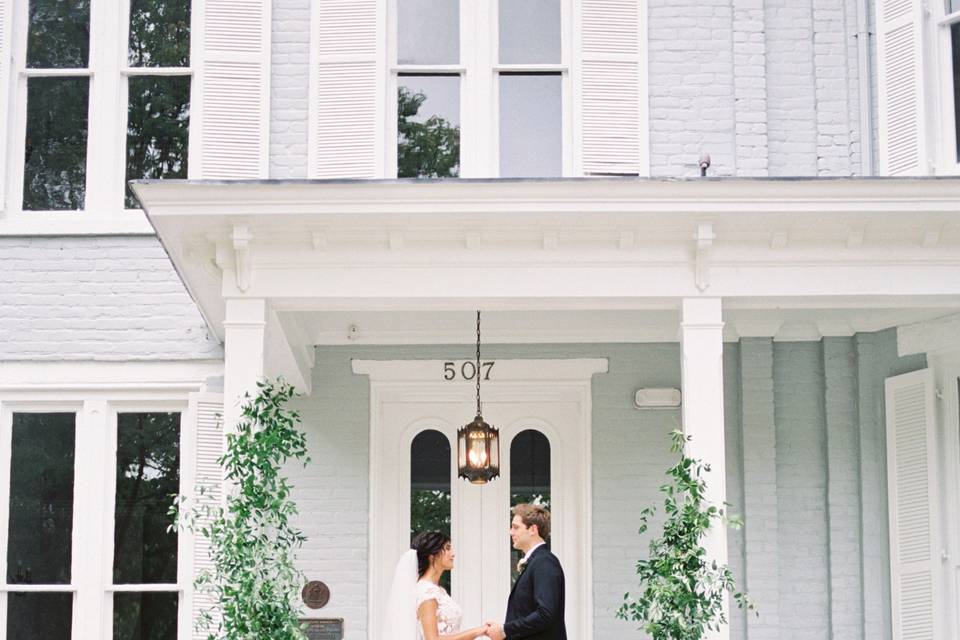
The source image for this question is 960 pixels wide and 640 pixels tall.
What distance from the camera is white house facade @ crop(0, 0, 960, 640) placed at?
28.6ft

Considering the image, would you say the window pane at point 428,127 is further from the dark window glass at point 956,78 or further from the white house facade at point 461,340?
the dark window glass at point 956,78

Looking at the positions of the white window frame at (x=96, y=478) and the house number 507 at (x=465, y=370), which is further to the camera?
the house number 507 at (x=465, y=370)

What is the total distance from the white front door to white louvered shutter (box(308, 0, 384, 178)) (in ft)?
4.32

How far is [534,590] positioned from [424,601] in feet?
2.02

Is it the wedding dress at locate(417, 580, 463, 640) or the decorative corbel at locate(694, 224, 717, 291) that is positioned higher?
the decorative corbel at locate(694, 224, 717, 291)

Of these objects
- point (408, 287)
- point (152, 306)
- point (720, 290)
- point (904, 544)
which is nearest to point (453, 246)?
point (408, 287)

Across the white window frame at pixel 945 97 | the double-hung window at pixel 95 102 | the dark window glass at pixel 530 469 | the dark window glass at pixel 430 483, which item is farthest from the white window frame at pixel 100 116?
the white window frame at pixel 945 97

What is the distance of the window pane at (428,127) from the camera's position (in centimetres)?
930

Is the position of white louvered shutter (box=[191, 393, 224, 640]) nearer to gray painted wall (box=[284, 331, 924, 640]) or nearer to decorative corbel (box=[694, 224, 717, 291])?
gray painted wall (box=[284, 331, 924, 640])

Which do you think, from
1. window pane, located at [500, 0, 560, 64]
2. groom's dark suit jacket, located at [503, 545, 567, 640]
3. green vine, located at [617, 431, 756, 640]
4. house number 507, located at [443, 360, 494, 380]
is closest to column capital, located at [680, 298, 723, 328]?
green vine, located at [617, 431, 756, 640]

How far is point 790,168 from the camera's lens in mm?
9211

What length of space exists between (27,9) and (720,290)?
530 cm

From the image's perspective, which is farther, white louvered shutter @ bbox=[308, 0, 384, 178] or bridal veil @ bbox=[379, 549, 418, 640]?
white louvered shutter @ bbox=[308, 0, 384, 178]

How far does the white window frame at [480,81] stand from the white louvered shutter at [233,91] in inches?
31.8
